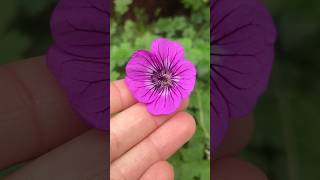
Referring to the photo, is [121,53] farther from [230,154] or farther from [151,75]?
[230,154]

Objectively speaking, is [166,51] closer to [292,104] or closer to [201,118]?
[201,118]

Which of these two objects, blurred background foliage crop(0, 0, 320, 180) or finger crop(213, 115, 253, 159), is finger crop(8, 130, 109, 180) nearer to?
blurred background foliage crop(0, 0, 320, 180)

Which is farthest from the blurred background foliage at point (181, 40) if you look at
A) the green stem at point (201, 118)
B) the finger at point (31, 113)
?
the finger at point (31, 113)

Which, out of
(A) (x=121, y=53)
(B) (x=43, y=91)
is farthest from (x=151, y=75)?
(B) (x=43, y=91)

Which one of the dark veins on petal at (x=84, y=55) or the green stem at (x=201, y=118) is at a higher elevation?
the dark veins on petal at (x=84, y=55)

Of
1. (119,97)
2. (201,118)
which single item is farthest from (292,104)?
(119,97)

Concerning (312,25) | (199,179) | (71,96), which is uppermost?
(312,25)

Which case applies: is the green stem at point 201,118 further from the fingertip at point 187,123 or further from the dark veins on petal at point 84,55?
the dark veins on petal at point 84,55
